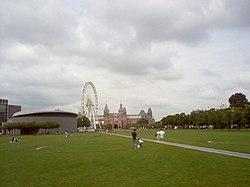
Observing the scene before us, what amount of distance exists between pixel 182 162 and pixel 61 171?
8.55m

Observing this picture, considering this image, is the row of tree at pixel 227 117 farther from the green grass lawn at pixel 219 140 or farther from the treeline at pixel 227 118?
the green grass lawn at pixel 219 140

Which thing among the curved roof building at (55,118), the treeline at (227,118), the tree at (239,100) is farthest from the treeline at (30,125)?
the tree at (239,100)

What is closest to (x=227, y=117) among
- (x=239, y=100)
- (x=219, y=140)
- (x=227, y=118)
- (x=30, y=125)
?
(x=227, y=118)

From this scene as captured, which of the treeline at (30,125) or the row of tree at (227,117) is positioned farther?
the treeline at (30,125)

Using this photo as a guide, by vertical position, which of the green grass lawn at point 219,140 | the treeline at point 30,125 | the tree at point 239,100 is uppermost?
the tree at point 239,100

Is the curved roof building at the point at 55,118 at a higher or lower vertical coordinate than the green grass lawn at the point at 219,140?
higher

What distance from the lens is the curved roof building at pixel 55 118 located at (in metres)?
149

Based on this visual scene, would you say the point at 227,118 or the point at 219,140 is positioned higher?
the point at 227,118

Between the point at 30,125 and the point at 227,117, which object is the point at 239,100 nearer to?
the point at 227,117

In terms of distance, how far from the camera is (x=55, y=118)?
152 meters

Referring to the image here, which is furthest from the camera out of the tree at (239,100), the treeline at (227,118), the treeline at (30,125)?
the tree at (239,100)

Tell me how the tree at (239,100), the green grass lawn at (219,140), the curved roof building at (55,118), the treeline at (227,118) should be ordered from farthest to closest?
the tree at (239,100), the curved roof building at (55,118), the treeline at (227,118), the green grass lawn at (219,140)

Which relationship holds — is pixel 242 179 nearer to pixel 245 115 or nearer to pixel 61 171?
pixel 61 171

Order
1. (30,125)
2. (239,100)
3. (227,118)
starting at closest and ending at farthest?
(227,118), (30,125), (239,100)
